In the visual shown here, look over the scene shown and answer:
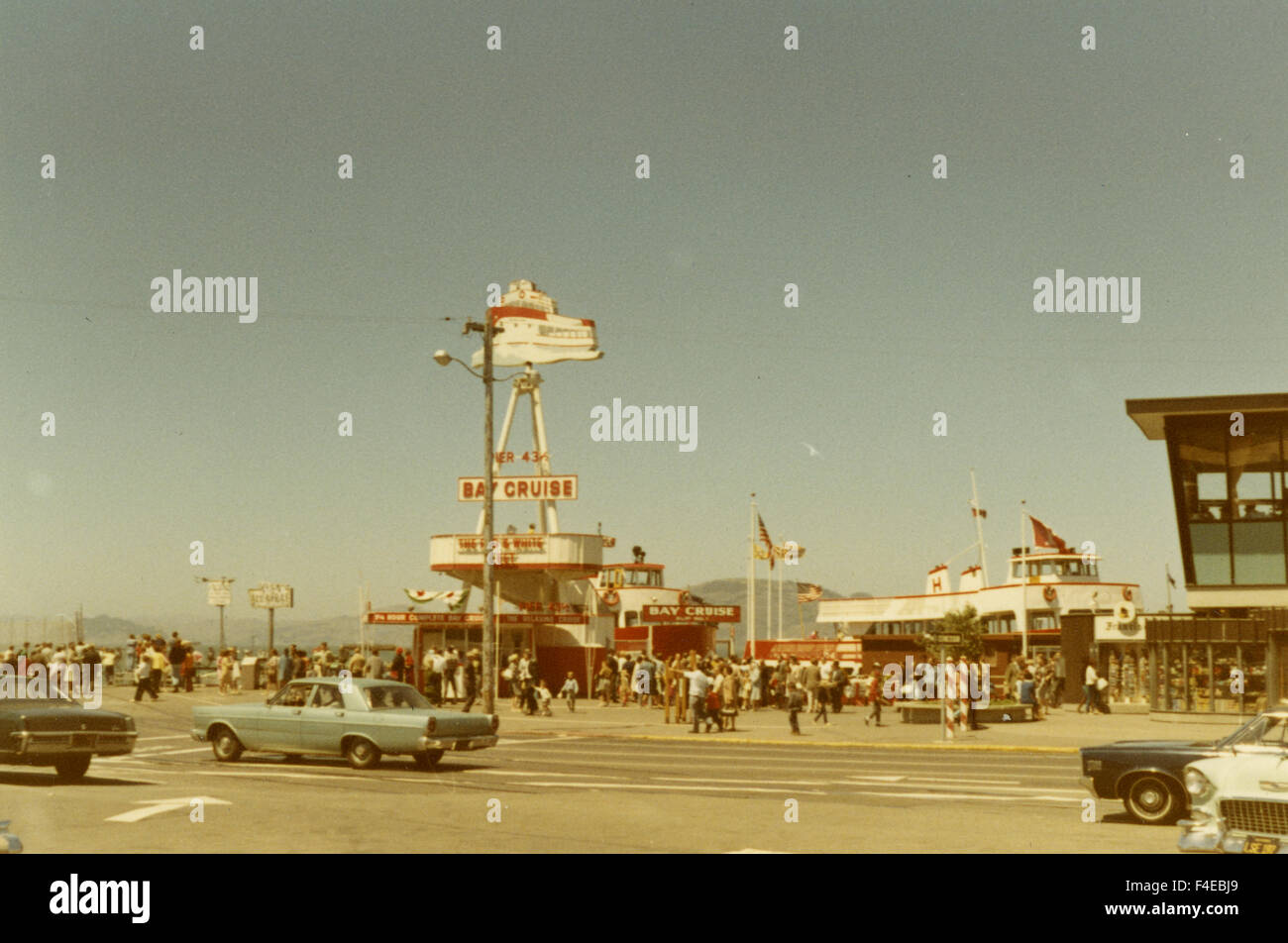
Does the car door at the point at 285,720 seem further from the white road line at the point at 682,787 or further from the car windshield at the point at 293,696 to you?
the white road line at the point at 682,787

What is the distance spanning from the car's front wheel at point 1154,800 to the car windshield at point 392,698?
1080 centimetres

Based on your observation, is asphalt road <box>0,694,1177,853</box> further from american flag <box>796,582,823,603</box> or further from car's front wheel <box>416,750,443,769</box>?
american flag <box>796,582,823,603</box>

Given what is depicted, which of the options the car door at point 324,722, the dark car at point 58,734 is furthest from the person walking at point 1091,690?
the dark car at point 58,734

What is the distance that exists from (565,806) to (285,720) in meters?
6.99

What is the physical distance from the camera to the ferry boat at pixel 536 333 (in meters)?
60.9

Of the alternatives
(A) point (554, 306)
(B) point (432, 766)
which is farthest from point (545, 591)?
(B) point (432, 766)

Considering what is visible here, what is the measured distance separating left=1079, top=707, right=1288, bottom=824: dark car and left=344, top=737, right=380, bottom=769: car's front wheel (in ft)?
34.6

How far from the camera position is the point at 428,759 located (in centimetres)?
1989

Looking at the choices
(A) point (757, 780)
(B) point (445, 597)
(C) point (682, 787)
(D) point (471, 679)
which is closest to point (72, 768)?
(C) point (682, 787)

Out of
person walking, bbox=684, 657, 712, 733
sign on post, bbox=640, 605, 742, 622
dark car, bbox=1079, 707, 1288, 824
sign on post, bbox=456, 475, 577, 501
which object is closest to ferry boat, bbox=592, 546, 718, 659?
sign on post, bbox=640, 605, 742, 622

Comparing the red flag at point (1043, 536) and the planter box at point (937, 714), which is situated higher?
the red flag at point (1043, 536)

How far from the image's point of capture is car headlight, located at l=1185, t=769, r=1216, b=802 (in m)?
11.7

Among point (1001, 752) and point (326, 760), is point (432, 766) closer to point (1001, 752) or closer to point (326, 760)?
point (326, 760)
